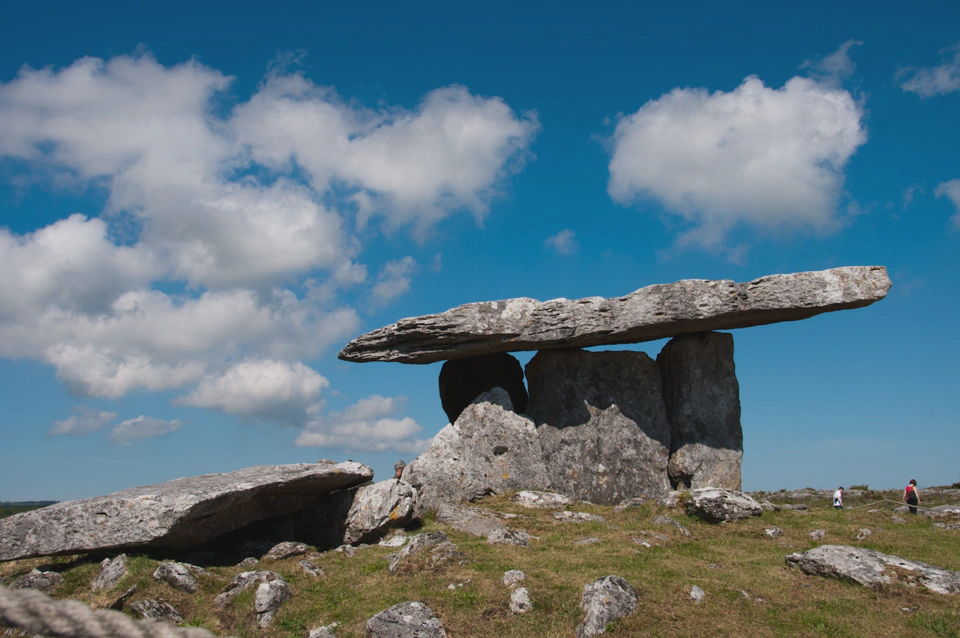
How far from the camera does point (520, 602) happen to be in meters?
8.97

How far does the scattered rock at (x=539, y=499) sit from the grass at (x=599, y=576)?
327cm

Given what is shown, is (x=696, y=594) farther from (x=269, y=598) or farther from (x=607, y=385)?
(x=607, y=385)

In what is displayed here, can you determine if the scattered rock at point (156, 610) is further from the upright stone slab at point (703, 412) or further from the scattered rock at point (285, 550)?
the upright stone slab at point (703, 412)

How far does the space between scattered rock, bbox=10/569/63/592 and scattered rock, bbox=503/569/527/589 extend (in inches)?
289

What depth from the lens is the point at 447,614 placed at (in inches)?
349

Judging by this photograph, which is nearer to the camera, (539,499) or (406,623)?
(406,623)

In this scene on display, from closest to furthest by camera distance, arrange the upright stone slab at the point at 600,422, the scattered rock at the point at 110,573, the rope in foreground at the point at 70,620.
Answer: the rope in foreground at the point at 70,620
the scattered rock at the point at 110,573
the upright stone slab at the point at 600,422

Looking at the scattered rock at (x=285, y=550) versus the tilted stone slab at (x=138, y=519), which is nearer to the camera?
the tilted stone slab at (x=138, y=519)

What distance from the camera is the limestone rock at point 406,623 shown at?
838 centimetres

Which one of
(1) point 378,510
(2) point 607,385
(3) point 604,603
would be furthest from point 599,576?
(2) point 607,385

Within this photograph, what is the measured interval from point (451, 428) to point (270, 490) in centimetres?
713

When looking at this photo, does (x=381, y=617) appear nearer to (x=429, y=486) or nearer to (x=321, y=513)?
(x=321, y=513)

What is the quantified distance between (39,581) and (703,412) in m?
17.7

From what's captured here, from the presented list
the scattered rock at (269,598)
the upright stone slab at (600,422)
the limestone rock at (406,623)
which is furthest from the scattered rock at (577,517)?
the scattered rock at (269,598)
